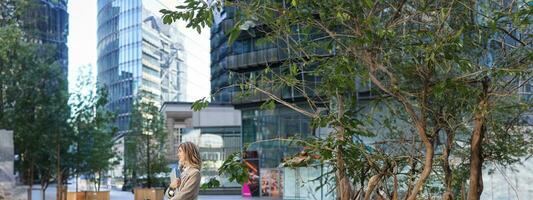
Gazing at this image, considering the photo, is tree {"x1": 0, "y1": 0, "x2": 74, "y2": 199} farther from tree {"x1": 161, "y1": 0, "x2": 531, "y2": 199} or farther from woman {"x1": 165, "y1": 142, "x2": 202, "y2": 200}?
woman {"x1": 165, "y1": 142, "x2": 202, "y2": 200}

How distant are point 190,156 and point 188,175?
0.47ft

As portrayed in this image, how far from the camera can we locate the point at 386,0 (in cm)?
612

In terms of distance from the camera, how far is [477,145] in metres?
6.32

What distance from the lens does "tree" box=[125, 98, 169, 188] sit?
Result: 65.8 m

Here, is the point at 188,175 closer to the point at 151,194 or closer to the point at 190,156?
the point at 190,156

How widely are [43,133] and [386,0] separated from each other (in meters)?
27.3

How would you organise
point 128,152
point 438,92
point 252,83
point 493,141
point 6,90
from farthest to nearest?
point 128,152 < point 6,90 < point 493,141 < point 252,83 < point 438,92

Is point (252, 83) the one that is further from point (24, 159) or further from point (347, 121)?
point (24, 159)

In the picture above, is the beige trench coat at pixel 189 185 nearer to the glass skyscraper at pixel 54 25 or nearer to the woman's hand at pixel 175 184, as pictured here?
the woman's hand at pixel 175 184

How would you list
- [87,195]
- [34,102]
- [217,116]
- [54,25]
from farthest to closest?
[217,116] < [54,25] < [87,195] < [34,102]

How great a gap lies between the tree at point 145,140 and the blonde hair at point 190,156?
60.5 m

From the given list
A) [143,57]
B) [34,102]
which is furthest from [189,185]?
[143,57]

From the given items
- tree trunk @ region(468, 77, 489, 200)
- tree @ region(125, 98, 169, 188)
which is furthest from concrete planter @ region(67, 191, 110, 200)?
tree @ region(125, 98, 169, 188)

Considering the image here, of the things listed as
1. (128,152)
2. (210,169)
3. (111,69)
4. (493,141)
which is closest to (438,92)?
(493,141)
